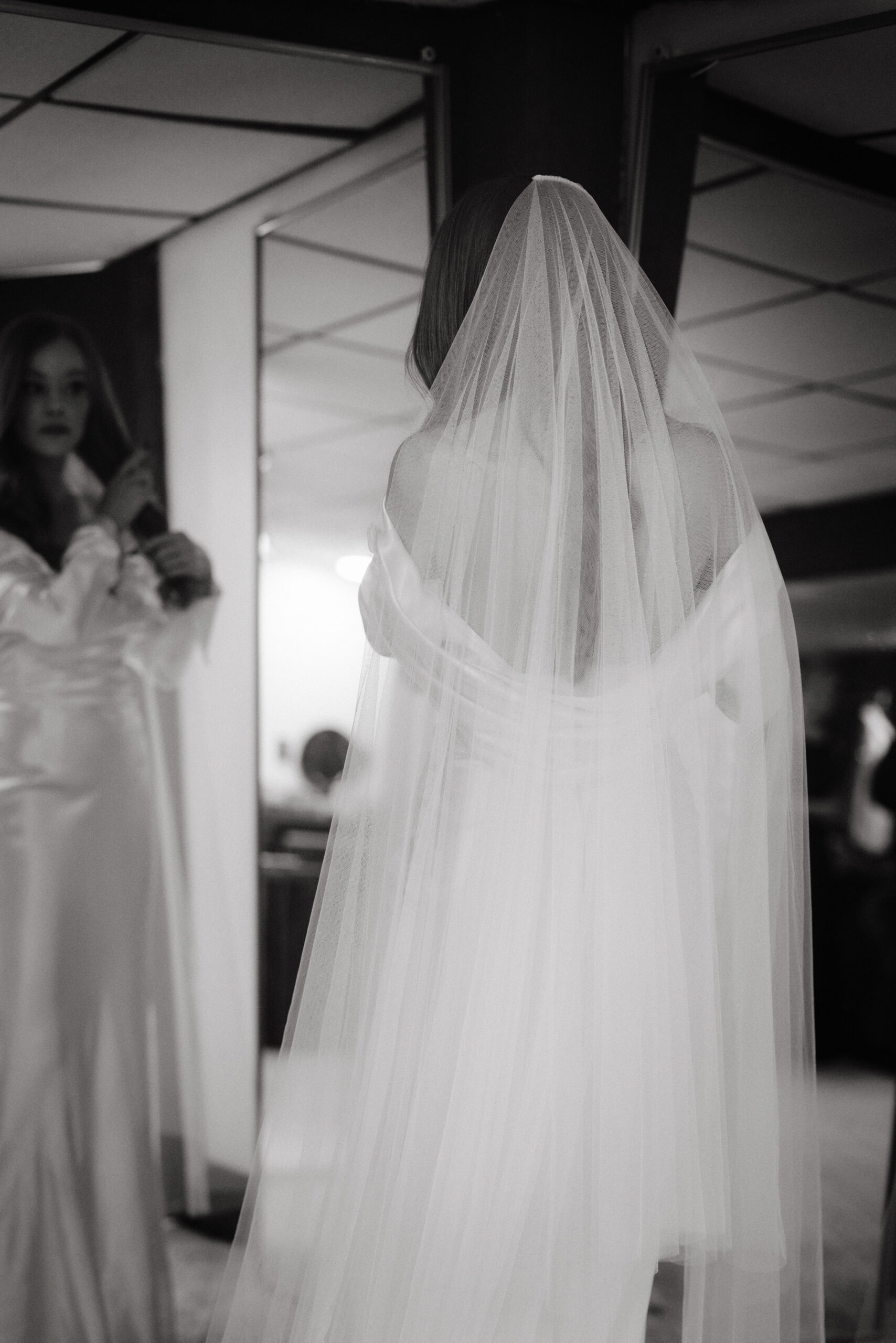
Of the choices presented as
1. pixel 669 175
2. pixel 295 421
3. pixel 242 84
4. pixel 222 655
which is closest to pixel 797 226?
pixel 669 175

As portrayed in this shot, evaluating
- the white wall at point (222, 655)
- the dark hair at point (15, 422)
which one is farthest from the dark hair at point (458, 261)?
the white wall at point (222, 655)

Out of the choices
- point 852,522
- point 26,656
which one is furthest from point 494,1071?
point 852,522

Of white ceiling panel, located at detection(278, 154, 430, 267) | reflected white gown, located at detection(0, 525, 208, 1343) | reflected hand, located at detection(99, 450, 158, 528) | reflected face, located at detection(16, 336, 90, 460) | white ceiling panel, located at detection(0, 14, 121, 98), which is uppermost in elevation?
white ceiling panel, located at detection(0, 14, 121, 98)

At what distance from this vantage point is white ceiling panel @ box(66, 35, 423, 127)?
2.15 metres

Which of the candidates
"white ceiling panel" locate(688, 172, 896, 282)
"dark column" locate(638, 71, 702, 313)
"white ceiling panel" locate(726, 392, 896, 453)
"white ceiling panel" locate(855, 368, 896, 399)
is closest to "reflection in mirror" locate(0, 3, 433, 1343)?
"dark column" locate(638, 71, 702, 313)

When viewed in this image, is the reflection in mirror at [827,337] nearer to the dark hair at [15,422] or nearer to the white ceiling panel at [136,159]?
the white ceiling panel at [136,159]

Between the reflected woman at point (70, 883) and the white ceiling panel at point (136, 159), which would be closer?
the reflected woman at point (70, 883)

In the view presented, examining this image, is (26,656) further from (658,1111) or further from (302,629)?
(658,1111)

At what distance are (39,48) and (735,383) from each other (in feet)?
A: 6.76

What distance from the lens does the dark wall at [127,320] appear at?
245cm

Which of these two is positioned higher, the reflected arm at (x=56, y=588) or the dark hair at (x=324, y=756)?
the reflected arm at (x=56, y=588)

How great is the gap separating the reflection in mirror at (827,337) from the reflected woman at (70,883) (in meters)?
1.23

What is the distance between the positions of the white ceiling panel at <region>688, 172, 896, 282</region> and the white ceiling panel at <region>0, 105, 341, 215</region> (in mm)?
745

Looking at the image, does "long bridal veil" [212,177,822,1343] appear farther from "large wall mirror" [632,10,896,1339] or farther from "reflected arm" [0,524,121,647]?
"reflected arm" [0,524,121,647]
